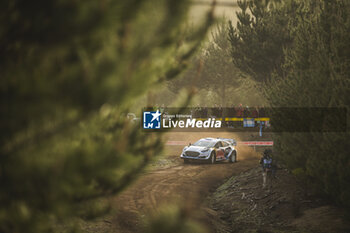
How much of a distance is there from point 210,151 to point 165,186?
188 inches

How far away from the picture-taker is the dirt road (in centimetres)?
1154

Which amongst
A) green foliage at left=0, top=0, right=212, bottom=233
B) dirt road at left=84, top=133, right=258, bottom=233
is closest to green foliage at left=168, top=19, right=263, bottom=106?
dirt road at left=84, top=133, right=258, bottom=233

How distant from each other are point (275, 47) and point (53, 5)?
30.1m

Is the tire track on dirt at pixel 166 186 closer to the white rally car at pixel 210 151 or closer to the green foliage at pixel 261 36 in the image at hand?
the white rally car at pixel 210 151

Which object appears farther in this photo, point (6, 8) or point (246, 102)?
point (246, 102)

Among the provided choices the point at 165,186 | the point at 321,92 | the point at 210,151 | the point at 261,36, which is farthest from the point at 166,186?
the point at 261,36

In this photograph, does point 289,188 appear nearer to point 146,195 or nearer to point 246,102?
point 146,195

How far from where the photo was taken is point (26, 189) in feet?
7.87

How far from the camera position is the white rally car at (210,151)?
20000 millimetres

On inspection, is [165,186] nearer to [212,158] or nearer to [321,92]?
[212,158]

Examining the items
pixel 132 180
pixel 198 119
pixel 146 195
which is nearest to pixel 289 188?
pixel 146 195

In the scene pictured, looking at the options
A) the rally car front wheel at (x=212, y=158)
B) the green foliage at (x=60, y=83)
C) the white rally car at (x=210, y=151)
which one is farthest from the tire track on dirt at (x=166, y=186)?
the green foliage at (x=60, y=83)

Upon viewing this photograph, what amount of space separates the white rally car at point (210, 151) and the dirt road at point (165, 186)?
1.51 feet

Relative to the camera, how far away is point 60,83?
7.34 feet
